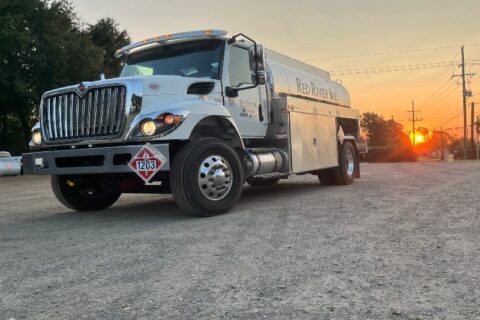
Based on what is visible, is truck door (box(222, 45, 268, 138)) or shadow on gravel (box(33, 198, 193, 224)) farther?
truck door (box(222, 45, 268, 138))

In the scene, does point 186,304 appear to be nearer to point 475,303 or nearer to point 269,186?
point 475,303

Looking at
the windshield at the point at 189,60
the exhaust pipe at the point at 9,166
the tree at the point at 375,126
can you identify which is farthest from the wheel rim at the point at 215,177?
the tree at the point at 375,126

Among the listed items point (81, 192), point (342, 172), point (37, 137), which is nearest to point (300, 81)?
point (342, 172)

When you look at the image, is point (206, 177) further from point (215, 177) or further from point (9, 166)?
point (9, 166)

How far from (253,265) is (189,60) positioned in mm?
4513

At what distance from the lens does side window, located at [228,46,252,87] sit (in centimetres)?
787

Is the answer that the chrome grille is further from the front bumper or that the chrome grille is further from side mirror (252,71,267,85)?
side mirror (252,71,267,85)

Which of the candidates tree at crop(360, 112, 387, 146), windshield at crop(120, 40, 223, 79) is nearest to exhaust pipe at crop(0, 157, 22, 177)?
windshield at crop(120, 40, 223, 79)

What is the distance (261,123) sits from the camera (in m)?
8.74

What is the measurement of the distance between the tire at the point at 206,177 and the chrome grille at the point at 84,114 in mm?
990

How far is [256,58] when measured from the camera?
795 centimetres

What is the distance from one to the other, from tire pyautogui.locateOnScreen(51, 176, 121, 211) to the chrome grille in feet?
3.41

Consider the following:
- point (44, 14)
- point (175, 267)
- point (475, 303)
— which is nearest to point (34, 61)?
point (44, 14)

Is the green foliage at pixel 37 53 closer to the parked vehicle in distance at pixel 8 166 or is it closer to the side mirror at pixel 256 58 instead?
the parked vehicle in distance at pixel 8 166
